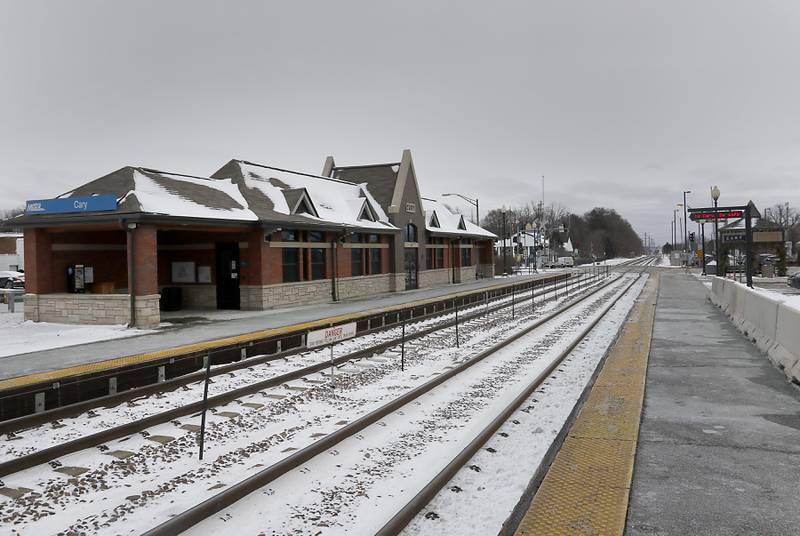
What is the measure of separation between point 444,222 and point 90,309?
2757 cm

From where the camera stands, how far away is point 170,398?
29.9 ft

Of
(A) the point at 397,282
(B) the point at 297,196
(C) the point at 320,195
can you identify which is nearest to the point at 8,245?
(C) the point at 320,195

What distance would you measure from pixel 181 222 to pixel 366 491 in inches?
543

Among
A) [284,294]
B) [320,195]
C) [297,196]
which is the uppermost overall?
[320,195]

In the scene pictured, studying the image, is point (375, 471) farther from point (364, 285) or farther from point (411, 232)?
point (411, 232)

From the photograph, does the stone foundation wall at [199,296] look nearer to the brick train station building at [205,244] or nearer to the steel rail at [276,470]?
the brick train station building at [205,244]

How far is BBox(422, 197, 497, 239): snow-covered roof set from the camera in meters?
38.0

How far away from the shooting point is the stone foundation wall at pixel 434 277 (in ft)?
116

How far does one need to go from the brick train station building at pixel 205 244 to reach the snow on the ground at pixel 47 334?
665 millimetres

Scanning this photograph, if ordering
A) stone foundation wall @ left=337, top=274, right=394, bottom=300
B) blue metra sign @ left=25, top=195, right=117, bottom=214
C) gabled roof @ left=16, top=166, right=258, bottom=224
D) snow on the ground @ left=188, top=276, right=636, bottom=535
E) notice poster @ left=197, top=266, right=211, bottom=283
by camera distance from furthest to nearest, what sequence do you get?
stone foundation wall @ left=337, top=274, right=394, bottom=300
notice poster @ left=197, top=266, right=211, bottom=283
gabled roof @ left=16, top=166, right=258, bottom=224
blue metra sign @ left=25, top=195, right=117, bottom=214
snow on the ground @ left=188, top=276, right=636, bottom=535

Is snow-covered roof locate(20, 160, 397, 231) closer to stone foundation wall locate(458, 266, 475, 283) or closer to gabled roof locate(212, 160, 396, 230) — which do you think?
gabled roof locate(212, 160, 396, 230)

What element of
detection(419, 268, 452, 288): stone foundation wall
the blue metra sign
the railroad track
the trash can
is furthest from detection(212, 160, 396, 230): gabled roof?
the railroad track

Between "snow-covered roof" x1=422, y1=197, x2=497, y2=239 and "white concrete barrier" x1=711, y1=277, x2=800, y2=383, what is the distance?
2140 cm

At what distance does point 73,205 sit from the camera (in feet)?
56.7
